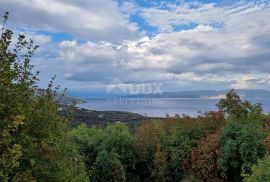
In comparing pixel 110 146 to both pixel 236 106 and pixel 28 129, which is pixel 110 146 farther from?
pixel 28 129

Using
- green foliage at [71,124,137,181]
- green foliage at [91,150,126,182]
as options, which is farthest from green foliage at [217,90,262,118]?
green foliage at [91,150,126,182]

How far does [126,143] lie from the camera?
1439 inches

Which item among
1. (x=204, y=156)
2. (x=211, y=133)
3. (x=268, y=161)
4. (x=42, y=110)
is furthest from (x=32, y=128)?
(x=211, y=133)

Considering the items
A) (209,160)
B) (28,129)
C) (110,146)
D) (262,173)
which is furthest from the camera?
(110,146)

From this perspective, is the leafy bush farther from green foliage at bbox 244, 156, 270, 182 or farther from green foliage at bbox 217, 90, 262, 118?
green foliage at bbox 244, 156, 270, 182

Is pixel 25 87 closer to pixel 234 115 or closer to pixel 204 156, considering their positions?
pixel 204 156

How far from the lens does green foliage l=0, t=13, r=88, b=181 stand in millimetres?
8703

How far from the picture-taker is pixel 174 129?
1341 inches

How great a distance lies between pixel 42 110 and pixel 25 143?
4.27 feet

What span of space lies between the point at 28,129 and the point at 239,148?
67.0 feet

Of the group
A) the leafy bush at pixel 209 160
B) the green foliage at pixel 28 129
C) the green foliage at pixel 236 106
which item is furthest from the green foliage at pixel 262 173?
the green foliage at pixel 236 106

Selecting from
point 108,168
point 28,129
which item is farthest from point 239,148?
point 28,129

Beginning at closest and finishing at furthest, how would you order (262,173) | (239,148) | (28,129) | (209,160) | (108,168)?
1. (28,129)
2. (262,173)
3. (239,148)
4. (209,160)
5. (108,168)

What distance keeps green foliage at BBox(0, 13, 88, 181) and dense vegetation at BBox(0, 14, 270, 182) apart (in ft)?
0.07
